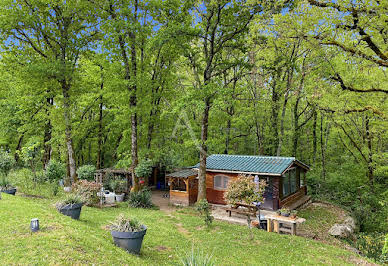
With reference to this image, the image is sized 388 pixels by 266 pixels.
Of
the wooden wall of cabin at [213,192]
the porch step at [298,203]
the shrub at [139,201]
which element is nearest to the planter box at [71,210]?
the shrub at [139,201]

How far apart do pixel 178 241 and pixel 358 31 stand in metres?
8.25

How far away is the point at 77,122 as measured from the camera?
760 inches

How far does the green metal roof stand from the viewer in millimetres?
14281

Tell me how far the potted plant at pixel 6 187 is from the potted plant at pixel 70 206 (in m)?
4.01

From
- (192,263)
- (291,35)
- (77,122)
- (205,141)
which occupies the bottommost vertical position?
(192,263)

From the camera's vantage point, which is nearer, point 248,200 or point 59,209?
point 59,209

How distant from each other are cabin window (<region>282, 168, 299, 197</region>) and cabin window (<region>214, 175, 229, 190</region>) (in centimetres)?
342

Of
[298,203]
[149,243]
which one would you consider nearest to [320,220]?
[298,203]

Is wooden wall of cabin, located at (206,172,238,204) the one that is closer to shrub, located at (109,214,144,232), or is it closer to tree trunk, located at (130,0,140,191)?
tree trunk, located at (130,0,140,191)

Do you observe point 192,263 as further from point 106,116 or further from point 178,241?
point 106,116

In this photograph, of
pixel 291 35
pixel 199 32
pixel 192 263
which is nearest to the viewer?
pixel 192 263

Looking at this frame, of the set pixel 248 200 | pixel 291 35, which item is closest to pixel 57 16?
pixel 291 35

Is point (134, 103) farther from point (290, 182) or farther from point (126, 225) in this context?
point (290, 182)

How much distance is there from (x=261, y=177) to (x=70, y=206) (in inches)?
407
